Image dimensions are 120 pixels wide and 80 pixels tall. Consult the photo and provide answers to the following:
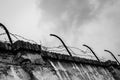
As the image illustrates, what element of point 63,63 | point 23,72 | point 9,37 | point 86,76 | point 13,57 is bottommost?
point 86,76

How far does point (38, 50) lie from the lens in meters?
4.73

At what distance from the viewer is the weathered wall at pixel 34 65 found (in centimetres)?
392

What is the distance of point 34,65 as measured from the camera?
14.0ft

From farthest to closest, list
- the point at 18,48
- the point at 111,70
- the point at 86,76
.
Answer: the point at 111,70
the point at 86,76
the point at 18,48

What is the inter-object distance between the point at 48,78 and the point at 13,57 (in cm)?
98

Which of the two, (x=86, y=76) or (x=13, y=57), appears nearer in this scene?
(x=13, y=57)

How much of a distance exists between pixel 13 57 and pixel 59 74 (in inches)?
57.1

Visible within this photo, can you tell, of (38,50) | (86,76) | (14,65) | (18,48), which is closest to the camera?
(14,65)

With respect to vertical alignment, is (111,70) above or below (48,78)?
below

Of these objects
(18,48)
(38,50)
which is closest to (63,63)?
(38,50)

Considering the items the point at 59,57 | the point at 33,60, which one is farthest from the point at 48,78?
the point at 59,57

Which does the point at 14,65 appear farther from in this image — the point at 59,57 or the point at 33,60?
the point at 59,57

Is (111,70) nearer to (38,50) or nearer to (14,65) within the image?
(38,50)

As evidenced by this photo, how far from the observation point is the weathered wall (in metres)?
3.92
